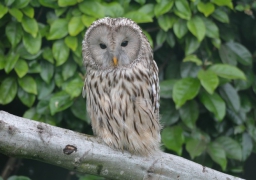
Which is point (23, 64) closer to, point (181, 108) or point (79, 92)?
point (79, 92)

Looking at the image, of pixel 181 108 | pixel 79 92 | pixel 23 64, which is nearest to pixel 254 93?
pixel 181 108

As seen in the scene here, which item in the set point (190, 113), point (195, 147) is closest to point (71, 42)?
point (190, 113)

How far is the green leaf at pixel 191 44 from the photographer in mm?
3328

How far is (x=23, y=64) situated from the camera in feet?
10.5

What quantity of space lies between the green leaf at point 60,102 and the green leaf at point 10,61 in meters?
0.29

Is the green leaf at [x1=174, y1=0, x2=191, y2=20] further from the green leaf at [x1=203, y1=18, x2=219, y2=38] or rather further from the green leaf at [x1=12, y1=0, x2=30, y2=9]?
the green leaf at [x1=12, y1=0, x2=30, y2=9]

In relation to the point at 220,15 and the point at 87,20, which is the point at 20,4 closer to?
the point at 87,20

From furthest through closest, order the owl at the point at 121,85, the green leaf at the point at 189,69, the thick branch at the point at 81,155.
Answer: the green leaf at the point at 189,69 → the owl at the point at 121,85 → the thick branch at the point at 81,155

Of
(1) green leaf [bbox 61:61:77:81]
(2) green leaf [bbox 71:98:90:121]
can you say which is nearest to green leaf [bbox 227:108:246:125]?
(2) green leaf [bbox 71:98:90:121]

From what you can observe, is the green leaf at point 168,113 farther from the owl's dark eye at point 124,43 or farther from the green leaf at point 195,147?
the owl's dark eye at point 124,43

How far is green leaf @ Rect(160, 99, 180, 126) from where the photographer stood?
3.42 m

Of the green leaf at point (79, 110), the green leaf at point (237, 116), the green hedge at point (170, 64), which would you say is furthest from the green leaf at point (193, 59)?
the green leaf at point (79, 110)

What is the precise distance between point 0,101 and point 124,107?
36.6 inches

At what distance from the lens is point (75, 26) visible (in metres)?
3.11
